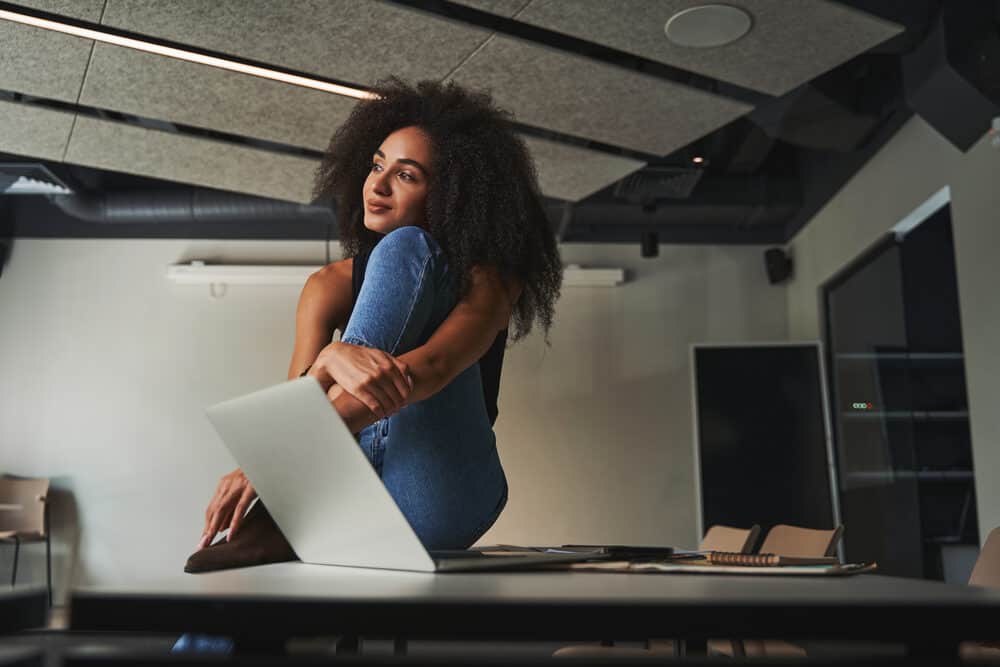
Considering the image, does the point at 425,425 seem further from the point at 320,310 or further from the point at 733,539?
the point at 733,539

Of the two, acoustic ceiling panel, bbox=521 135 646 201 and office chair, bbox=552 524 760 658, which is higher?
acoustic ceiling panel, bbox=521 135 646 201

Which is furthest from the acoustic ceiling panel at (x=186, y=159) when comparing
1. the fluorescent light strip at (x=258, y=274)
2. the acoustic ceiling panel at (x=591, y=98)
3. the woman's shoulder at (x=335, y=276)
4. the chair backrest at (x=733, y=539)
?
the woman's shoulder at (x=335, y=276)

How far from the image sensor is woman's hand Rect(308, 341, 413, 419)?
0.81 metres

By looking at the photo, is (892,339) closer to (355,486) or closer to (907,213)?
(907,213)

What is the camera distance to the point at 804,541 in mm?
2543

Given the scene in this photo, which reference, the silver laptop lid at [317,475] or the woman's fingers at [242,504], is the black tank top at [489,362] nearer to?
the woman's fingers at [242,504]

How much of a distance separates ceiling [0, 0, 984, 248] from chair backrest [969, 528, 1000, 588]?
207cm

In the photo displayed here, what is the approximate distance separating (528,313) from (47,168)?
4.83 m

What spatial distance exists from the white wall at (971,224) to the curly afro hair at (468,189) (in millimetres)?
3137

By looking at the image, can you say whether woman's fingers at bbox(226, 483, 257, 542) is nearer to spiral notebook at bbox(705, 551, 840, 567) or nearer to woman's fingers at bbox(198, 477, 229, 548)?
woman's fingers at bbox(198, 477, 229, 548)

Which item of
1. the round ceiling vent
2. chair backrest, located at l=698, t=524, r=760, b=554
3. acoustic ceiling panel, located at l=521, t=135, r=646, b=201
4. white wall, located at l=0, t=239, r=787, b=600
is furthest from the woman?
white wall, located at l=0, t=239, r=787, b=600

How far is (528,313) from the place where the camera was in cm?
136

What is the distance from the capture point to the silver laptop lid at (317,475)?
2.03 ft

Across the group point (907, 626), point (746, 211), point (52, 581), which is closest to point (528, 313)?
point (907, 626)
